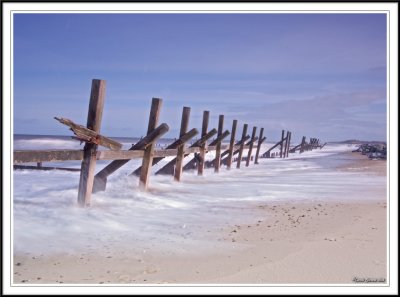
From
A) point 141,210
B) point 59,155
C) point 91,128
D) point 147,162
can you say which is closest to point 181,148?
point 147,162

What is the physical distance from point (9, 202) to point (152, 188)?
13.0ft

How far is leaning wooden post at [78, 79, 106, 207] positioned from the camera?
5246 mm

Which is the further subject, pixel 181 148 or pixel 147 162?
pixel 181 148

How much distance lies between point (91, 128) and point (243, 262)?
274 centimetres

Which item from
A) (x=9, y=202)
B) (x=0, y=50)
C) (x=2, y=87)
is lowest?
(x=9, y=202)

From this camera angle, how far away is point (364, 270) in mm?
3381

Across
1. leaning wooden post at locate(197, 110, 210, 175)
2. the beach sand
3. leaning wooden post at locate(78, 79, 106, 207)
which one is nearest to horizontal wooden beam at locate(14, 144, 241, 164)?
leaning wooden post at locate(78, 79, 106, 207)

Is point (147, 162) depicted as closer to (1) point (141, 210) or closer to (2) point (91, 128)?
(1) point (141, 210)

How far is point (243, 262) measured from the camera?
138 inches

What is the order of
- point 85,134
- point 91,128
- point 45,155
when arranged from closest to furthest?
point 45,155
point 85,134
point 91,128

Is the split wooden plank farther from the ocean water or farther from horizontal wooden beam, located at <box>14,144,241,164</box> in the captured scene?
the ocean water

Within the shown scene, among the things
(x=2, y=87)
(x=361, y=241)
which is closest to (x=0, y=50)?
(x=2, y=87)

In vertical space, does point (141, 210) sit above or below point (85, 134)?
below

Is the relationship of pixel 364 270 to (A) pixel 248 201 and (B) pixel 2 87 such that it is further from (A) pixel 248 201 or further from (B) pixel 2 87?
(B) pixel 2 87
